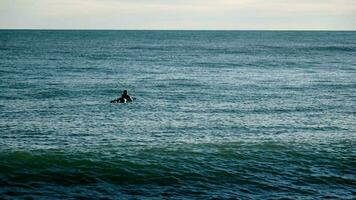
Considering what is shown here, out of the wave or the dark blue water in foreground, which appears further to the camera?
the dark blue water in foreground

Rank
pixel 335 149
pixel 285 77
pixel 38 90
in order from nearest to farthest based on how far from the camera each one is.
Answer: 1. pixel 335 149
2. pixel 38 90
3. pixel 285 77

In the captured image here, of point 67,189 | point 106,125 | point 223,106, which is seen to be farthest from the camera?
point 223,106

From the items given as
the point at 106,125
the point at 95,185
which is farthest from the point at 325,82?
the point at 95,185

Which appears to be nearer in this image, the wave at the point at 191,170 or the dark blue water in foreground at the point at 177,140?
the wave at the point at 191,170

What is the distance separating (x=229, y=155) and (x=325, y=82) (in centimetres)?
4206

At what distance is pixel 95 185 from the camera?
25219 mm

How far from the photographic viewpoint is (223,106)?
4875 cm

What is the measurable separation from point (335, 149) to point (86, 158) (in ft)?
57.6

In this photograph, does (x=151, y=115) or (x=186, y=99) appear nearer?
(x=151, y=115)

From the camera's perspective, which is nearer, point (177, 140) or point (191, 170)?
point (191, 170)

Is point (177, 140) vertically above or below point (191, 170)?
above

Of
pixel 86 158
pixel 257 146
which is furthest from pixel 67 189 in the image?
pixel 257 146

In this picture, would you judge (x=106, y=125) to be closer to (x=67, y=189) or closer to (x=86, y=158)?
(x=86, y=158)

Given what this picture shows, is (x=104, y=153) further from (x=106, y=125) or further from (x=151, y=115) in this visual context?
(x=151, y=115)
